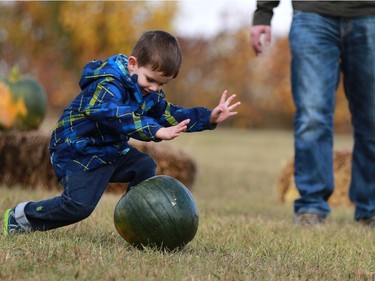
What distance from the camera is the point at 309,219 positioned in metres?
5.35

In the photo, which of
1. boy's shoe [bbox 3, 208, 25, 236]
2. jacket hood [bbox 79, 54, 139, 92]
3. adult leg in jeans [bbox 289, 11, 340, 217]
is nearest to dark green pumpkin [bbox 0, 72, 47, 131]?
adult leg in jeans [bbox 289, 11, 340, 217]

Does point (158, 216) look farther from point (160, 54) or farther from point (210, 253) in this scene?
point (160, 54)

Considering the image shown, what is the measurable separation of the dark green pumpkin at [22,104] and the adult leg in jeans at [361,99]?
12.3ft

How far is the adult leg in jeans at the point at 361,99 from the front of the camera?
5.36 m

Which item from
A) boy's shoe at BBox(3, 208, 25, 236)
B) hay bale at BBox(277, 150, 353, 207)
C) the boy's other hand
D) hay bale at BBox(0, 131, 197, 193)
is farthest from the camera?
hay bale at BBox(277, 150, 353, 207)

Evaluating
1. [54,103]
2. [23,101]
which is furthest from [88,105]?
[54,103]

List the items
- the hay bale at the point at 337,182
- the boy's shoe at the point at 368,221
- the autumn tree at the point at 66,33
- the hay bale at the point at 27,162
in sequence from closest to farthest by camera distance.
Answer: the boy's shoe at the point at 368,221 < the hay bale at the point at 27,162 < the hay bale at the point at 337,182 < the autumn tree at the point at 66,33

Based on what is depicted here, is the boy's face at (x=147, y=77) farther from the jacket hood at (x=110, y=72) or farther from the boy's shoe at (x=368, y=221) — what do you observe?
the boy's shoe at (x=368, y=221)

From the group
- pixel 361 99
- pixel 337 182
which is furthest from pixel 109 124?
pixel 337 182

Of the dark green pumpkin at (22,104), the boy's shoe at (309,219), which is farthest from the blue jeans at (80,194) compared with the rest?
the dark green pumpkin at (22,104)

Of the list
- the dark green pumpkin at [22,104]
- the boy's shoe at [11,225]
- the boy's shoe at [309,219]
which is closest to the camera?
the boy's shoe at [11,225]

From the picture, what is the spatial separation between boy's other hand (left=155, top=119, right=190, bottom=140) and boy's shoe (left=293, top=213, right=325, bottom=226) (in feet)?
7.31

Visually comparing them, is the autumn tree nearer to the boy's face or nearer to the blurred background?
Answer: the blurred background

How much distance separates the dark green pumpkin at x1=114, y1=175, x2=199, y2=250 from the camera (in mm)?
3602
